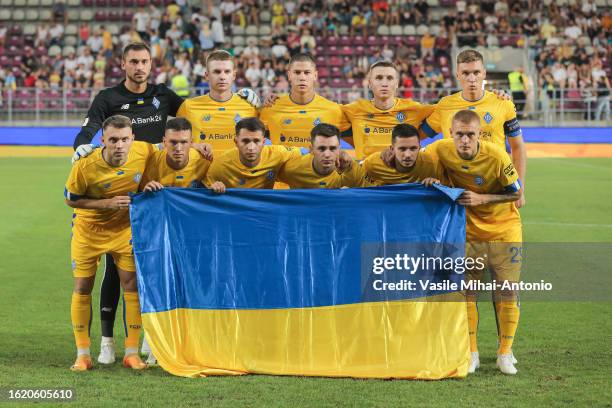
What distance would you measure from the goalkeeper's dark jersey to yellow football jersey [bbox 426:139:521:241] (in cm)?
214

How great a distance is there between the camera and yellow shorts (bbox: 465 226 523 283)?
257 inches

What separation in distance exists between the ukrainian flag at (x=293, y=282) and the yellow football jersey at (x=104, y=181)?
0.22m

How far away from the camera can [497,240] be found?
6.53m

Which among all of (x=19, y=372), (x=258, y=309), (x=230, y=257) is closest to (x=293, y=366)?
(x=258, y=309)

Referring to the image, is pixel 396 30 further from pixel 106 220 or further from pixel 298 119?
pixel 106 220

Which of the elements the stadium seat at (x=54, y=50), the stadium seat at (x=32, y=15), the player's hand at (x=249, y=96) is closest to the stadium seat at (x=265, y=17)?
the stadium seat at (x=54, y=50)

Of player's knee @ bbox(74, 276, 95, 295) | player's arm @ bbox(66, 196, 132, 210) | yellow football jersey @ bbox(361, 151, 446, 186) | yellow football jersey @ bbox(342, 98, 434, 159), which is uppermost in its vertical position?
yellow football jersey @ bbox(342, 98, 434, 159)

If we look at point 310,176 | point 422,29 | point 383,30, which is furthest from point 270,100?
point 422,29

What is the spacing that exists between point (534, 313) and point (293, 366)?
304 centimetres

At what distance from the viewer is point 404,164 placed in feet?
21.2

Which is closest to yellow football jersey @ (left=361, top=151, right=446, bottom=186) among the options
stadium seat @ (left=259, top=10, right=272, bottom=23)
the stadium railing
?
the stadium railing

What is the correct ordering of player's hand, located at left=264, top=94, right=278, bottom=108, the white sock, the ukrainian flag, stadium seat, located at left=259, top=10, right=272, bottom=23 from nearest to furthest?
the ukrainian flag
the white sock
player's hand, located at left=264, top=94, right=278, bottom=108
stadium seat, located at left=259, top=10, right=272, bottom=23

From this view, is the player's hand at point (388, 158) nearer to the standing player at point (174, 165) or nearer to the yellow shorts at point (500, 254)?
the yellow shorts at point (500, 254)

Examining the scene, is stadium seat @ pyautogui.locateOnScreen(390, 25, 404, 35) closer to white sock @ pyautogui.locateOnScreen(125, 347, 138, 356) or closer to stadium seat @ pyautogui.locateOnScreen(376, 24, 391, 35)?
stadium seat @ pyautogui.locateOnScreen(376, 24, 391, 35)
